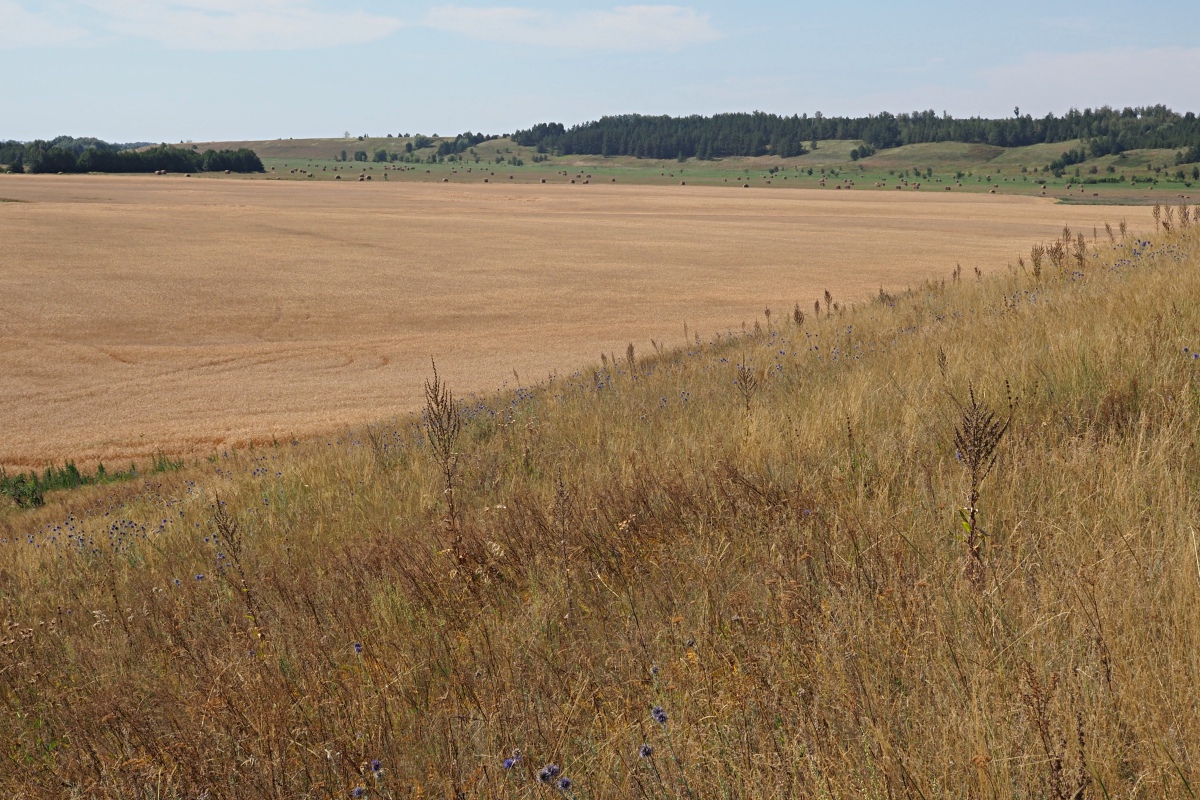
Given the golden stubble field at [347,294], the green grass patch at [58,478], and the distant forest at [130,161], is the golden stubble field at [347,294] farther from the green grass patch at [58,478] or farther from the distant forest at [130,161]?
the distant forest at [130,161]

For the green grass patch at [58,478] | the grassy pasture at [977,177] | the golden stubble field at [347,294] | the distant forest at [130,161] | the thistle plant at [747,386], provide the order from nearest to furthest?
the thistle plant at [747,386] < the green grass patch at [58,478] < the golden stubble field at [347,294] < the grassy pasture at [977,177] < the distant forest at [130,161]

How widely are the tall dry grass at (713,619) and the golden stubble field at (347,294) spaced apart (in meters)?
10.6

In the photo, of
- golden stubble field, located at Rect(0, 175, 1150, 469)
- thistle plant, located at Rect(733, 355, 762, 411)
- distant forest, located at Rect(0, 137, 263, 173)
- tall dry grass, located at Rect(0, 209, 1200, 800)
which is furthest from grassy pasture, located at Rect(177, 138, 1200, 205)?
tall dry grass, located at Rect(0, 209, 1200, 800)

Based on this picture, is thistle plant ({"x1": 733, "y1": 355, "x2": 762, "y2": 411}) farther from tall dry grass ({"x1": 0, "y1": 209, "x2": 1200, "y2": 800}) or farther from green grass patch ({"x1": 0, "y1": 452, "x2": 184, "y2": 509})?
green grass patch ({"x1": 0, "y1": 452, "x2": 184, "y2": 509})

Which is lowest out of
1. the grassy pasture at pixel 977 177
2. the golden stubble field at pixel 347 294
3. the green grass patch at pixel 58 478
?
the green grass patch at pixel 58 478

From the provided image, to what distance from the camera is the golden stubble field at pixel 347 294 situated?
18453mm

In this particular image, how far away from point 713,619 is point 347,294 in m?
30.8

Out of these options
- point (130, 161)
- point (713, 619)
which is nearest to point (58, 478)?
point (713, 619)

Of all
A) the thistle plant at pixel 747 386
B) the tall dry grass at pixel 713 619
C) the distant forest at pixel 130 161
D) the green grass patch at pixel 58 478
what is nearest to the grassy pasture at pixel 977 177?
the distant forest at pixel 130 161

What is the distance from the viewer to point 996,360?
7090 mm

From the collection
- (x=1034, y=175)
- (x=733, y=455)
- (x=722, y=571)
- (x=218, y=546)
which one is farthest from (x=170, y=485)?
(x=1034, y=175)

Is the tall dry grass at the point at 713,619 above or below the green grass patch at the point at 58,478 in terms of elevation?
above

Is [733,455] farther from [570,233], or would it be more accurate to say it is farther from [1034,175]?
[1034,175]

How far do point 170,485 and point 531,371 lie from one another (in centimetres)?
952
